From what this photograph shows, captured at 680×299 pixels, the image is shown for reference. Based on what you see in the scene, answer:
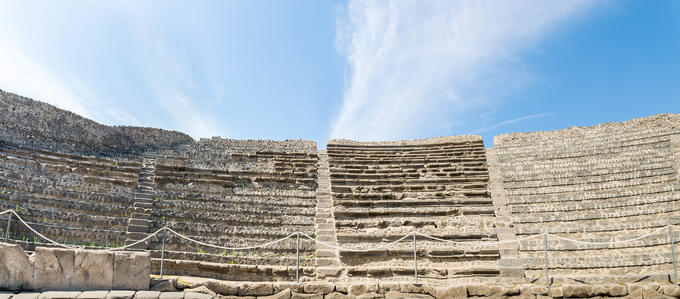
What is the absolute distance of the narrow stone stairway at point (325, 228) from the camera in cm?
1052

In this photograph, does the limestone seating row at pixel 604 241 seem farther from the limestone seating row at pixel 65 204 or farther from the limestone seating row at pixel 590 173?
the limestone seating row at pixel 65 204

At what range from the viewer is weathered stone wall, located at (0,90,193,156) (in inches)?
561

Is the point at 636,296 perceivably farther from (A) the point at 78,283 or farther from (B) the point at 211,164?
(B) the point at 211,164

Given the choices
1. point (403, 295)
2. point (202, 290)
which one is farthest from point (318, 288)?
point (202, 290)

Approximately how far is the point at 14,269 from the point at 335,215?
710 cm

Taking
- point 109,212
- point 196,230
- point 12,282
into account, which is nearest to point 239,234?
point 196,230

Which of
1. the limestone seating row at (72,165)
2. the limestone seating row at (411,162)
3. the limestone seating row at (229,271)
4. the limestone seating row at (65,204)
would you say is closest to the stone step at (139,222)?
the limestone seating row at (65,204)

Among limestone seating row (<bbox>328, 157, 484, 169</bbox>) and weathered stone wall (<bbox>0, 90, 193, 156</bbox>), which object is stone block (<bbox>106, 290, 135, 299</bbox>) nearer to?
weathered stone wall (<bbox>0, 90, 193, 156</bbox>)

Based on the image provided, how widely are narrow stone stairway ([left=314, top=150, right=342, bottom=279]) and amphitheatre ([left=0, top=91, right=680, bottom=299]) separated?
0.04m

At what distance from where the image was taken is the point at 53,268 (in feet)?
22.4

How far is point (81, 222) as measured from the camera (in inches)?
419

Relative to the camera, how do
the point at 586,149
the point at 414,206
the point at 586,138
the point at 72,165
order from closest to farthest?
the point at 72,165, the point at 414,206, the point at 586,149, the point at 586,138

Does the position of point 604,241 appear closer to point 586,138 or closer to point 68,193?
point 586,138

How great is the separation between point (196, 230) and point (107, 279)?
4.37 meters
